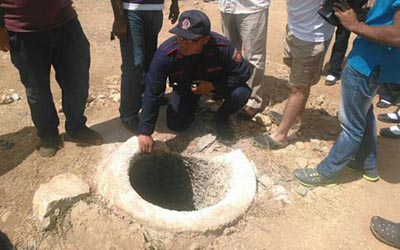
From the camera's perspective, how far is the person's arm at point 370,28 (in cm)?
235

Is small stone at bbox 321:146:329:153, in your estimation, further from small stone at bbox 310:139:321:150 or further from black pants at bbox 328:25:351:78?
black pants at bbox 328:25:351:78

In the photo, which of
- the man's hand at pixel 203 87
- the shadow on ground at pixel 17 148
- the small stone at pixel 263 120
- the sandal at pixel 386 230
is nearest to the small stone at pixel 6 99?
the shadow on ground at pixel 17 148

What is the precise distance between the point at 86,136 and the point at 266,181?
5.22 feet

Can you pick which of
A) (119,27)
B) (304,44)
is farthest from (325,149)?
(119,27)

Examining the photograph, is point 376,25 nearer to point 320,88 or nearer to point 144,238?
point 144,238

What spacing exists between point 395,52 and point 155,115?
1755mm

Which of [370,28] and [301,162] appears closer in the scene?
[370,28]

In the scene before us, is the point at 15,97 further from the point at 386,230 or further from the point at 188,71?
the point at 386,230

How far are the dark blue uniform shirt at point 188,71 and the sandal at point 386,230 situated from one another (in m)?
1.51

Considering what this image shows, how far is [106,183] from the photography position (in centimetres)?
293

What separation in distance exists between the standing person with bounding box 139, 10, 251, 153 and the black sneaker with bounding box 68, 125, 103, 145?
1.76 feet

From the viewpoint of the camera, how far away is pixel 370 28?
2.45 metres

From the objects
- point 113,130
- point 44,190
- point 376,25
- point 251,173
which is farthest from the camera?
point 113,130

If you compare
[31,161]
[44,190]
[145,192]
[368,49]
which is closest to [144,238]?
[44,190]
